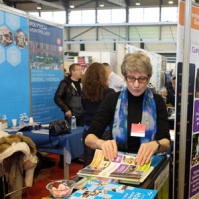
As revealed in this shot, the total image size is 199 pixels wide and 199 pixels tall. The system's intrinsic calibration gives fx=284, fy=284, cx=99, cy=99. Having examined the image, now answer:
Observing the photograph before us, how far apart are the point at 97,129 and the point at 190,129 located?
107cm

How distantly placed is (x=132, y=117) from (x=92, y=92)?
4.50ft

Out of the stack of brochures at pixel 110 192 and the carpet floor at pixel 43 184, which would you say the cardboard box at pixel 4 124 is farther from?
the stack of brochures at pixel 110 192

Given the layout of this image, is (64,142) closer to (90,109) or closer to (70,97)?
(90,109)


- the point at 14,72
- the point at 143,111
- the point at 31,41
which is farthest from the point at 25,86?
the point at 143,111

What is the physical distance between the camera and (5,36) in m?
3.57

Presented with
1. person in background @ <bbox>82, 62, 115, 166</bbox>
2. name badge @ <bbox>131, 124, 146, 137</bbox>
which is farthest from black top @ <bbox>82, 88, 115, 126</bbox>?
name badge @ <bbox>131, 124, 146, 137</bbox>

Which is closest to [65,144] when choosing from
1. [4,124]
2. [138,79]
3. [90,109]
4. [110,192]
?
[90,109]

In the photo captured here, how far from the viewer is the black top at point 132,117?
148cm

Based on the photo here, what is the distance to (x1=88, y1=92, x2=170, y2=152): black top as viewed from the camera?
1.48m

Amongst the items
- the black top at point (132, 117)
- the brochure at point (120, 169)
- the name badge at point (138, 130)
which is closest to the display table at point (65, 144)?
the black top at point (132, 117)

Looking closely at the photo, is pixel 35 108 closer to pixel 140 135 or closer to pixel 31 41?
pixel 31 41

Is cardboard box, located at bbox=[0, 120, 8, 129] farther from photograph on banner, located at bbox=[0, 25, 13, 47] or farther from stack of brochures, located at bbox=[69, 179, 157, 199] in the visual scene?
stack of brochures, located at bbox=[69, 179, 157, 199]

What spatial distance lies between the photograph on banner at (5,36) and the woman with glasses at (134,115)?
7.96 feet

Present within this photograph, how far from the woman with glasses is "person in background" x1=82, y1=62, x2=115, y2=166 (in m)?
1.25
